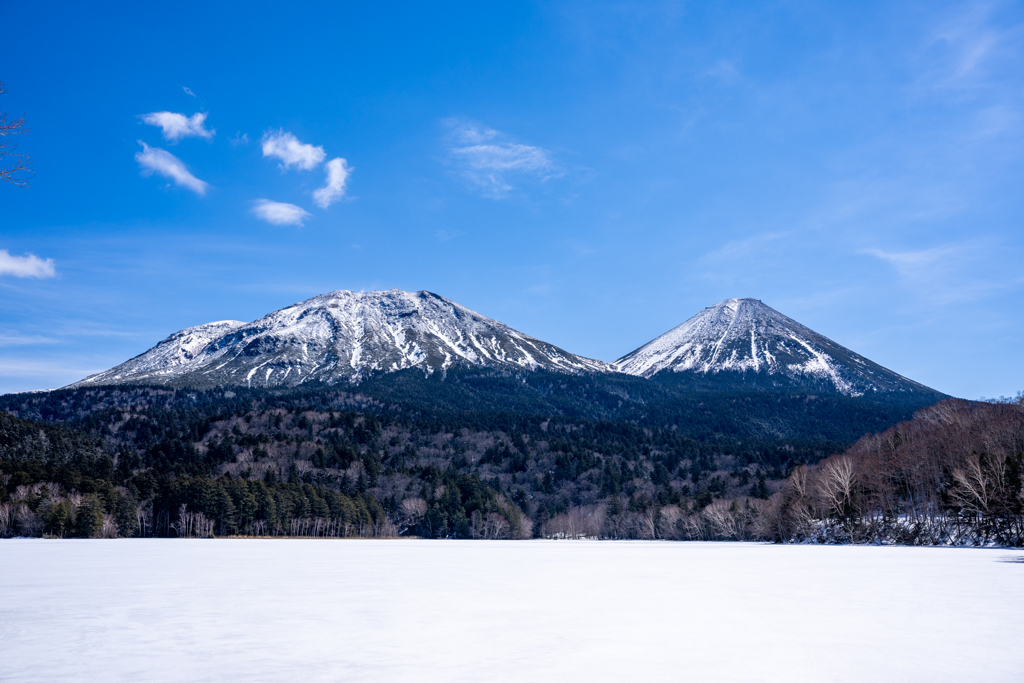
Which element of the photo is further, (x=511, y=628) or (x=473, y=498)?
(x=473, y=498)

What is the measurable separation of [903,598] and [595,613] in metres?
14.9

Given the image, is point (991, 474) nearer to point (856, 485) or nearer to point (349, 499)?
point (856, 485)

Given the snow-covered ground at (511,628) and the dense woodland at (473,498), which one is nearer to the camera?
the snow-covered ground at (511,628)

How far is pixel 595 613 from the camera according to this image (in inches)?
1043

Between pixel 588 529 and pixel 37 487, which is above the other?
pixel 37 487

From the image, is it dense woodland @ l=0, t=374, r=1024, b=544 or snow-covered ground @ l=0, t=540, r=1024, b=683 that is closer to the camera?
snow-covered ground @ l=0, t=540, r=1024, b=683

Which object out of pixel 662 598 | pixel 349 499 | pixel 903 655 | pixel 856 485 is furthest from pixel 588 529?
pixel 903 655

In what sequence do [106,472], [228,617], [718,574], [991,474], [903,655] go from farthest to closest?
[106,472]
[991,474]
[718,574]
[228,617]
[903,655]

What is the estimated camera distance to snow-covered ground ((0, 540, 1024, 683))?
52.0 feet

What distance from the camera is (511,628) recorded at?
22688 mm

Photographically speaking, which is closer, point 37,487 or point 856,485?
point 856,485

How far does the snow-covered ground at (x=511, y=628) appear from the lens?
15844 millimetres

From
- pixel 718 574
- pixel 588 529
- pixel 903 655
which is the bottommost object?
pixel 588 529

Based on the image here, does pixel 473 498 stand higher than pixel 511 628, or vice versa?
pixel 511 628
